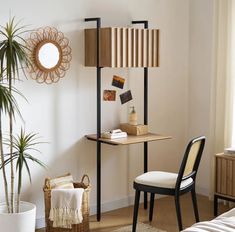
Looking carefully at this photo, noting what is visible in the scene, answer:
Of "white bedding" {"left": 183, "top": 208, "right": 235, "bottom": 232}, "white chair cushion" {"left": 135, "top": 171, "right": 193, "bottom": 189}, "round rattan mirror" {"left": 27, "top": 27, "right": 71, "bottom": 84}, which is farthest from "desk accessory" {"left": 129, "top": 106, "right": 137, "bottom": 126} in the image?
"white bedding" {"left": 183, "top": 208, "right": 235, "bottom": 232}

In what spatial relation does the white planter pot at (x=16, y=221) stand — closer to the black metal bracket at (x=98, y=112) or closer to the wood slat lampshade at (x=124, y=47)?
the black metal bracket at (x=98, y=112)

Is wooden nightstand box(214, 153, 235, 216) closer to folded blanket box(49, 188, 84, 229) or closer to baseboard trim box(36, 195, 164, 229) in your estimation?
baseboard trim box(36, 195, 164, 229)

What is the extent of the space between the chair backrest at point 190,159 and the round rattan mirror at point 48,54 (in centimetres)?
126

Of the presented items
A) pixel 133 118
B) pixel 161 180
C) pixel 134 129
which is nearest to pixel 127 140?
pixel 134 129

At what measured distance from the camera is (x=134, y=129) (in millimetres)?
4457

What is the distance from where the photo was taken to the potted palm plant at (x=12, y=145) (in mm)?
3418

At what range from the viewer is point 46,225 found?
3955mm

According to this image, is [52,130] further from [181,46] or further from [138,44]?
[181,46]

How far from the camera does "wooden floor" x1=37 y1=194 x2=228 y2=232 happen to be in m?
4.22

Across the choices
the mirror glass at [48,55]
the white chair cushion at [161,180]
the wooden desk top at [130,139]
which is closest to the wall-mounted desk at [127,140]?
the wooden desk top at [130,139]

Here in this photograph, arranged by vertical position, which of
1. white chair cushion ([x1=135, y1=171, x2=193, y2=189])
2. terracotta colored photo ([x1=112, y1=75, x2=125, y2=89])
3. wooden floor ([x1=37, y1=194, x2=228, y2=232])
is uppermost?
terracotta colored photo ([x1=112, y1=75, x2=125, y2=89])

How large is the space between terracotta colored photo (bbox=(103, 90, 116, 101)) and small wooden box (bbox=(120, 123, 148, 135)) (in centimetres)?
27

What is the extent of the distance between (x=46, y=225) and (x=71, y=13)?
179cm

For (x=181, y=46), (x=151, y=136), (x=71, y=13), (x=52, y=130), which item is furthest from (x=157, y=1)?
(x=52, y=130)
